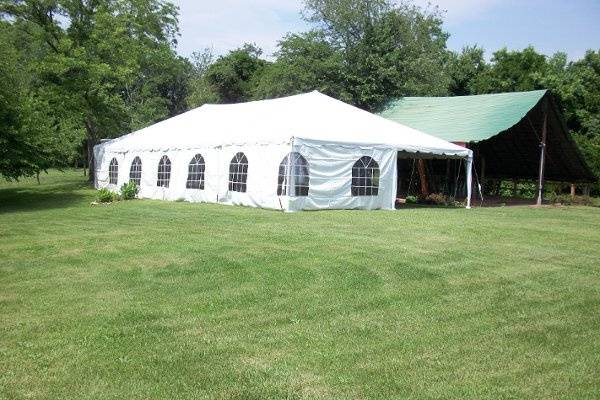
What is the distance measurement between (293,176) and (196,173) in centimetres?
497

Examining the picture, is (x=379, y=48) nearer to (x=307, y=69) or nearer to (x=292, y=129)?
(x=307, y=69)

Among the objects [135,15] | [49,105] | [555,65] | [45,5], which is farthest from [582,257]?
[555,65]

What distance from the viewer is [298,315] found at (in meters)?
5.42

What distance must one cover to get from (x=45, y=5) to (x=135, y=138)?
24.9ft

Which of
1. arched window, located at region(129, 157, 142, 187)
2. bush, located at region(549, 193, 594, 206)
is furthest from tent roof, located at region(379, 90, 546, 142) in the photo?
arched window, located at region(129, 157, 142, 187)

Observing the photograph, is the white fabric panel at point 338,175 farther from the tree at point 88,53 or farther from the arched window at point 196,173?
the tree at point 88,53

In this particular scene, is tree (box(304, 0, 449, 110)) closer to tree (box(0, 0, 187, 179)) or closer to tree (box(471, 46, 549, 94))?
tree (box(471, 46, 549, 94))

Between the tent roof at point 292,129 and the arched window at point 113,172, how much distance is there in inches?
37.0

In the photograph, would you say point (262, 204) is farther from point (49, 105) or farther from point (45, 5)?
point (45, 5)

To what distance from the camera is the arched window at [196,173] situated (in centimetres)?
1877

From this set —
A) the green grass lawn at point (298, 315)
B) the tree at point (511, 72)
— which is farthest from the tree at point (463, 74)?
the green grass lawn at point (298, 315)

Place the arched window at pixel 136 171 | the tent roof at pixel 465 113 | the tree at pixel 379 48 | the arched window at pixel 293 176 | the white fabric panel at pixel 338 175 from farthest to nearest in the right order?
the tree at pixel 379 48 → the arched window at pixel 136 171 → the tent roof at pixel 465 113 → the white fabric panel at pixel 338 175 → the arched window at pixel 293 176

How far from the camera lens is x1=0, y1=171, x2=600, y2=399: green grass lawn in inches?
152

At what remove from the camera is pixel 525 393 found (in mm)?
3713
